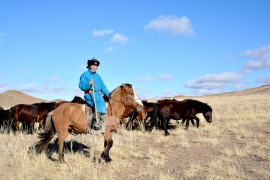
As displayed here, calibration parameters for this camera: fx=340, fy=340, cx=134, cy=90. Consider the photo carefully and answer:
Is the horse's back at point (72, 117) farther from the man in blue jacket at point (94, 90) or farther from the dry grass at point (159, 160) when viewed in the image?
the dry grass at point (159, 160)

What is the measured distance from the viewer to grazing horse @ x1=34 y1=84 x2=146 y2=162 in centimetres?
887

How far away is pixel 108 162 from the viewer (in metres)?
8.85

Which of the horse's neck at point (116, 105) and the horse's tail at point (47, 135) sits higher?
the horse's neck at point (116, 105)

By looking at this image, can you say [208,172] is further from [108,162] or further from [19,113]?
[19,113]

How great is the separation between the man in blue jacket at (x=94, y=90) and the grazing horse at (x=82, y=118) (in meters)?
0.20

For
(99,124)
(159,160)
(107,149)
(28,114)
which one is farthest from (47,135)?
(28,114)

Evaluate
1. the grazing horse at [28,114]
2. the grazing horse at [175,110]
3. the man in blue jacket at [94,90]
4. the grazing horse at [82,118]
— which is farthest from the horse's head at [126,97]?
the grazing horse at [28,114]

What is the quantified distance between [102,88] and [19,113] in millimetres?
7441

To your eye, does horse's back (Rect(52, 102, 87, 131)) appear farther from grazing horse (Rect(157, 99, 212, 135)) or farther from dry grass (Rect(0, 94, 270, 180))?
grazing horse (Rect(157, 99, 212, 135))

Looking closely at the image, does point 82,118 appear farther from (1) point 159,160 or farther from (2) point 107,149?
(1) point 159,160

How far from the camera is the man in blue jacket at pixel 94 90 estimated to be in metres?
8.71

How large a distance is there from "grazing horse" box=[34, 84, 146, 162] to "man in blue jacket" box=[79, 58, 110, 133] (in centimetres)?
20

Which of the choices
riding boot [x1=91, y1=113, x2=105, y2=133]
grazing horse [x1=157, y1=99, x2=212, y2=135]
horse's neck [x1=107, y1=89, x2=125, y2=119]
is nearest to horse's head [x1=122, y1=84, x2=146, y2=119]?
horse's neck [x1=107, y1=89, x2=125, y2=119]

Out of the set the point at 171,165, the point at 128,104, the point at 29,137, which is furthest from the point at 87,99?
the point at 29,137
